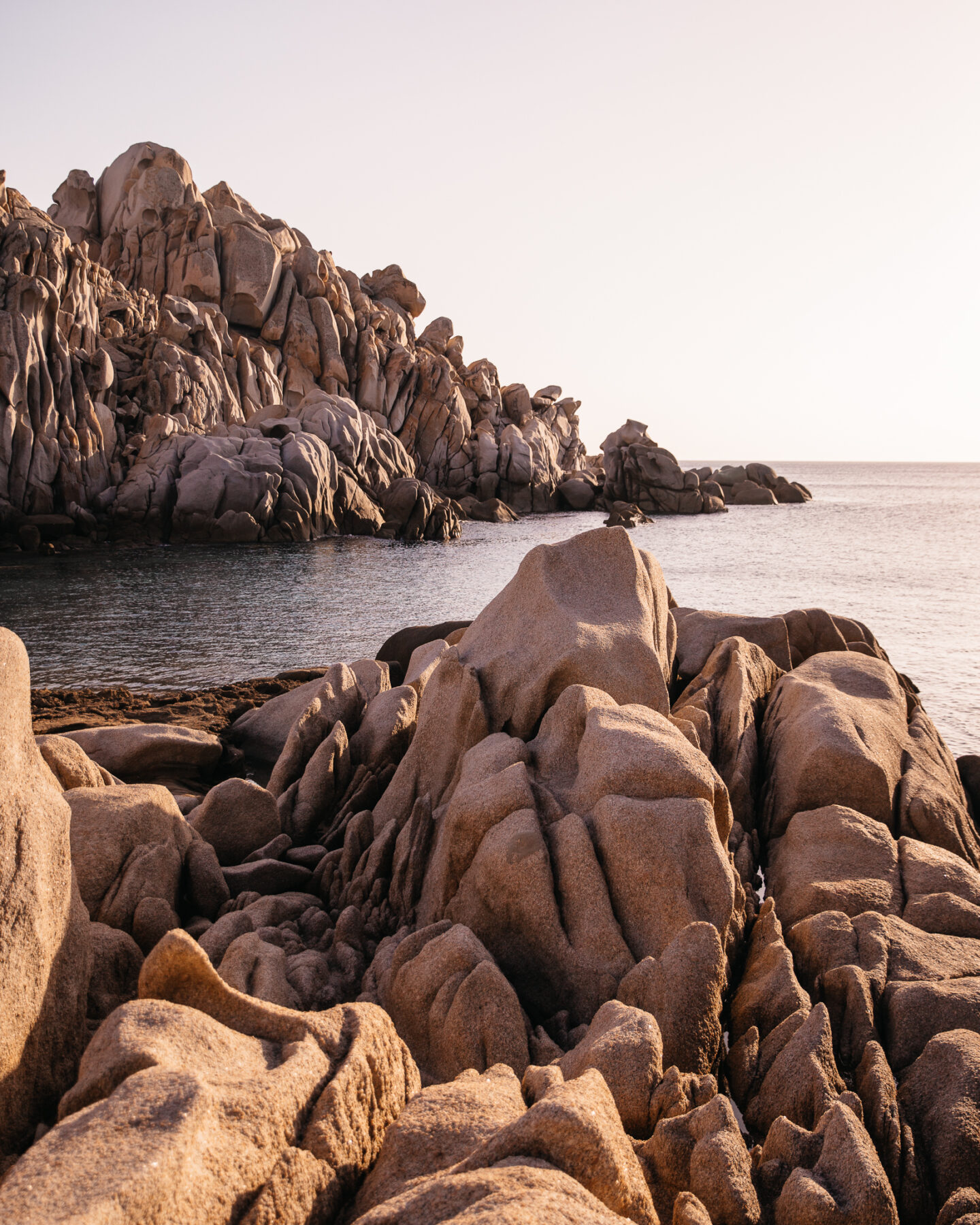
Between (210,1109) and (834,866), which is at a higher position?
(210,1109)

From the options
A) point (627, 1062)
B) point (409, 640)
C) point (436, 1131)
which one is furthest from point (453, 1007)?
point (409, 640)

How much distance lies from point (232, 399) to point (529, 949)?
57.7m

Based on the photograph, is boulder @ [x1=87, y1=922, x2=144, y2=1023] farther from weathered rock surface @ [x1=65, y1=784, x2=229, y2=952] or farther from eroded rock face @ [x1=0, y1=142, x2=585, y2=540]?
eroded rock face @ [x1=0, y1=142, x2=585, y2=540]

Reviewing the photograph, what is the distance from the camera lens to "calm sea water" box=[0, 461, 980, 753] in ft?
73.8

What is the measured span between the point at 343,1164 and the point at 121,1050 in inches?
43.4

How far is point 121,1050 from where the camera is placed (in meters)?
3.79

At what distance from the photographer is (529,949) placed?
22.8 feet

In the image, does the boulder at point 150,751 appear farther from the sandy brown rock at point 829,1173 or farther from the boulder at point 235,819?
the sandy brown rock at point 829,1173

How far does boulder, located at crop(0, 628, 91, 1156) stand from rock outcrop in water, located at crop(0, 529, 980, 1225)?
0.02 m

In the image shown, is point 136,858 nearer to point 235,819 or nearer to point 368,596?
point 235,819

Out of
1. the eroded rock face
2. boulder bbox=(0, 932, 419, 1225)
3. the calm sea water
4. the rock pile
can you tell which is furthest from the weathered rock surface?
the rock pile

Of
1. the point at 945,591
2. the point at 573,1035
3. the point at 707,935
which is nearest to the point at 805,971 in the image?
the point at 707,935

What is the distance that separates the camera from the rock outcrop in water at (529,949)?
359 cm

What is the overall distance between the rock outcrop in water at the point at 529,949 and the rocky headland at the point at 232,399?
35173mm
